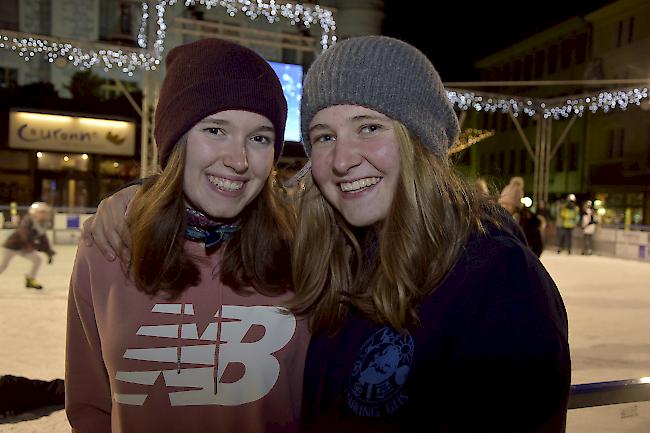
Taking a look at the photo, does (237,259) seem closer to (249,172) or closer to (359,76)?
(249,172)

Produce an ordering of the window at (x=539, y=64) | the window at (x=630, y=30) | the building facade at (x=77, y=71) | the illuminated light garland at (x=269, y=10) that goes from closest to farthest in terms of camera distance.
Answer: the illuminated light garland at (x=269, y=10), the building facade at (x=77, y=71), the window at (x=630, y=30), the window at (x=539, y=64)

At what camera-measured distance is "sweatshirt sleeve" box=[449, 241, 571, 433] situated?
110 centimetres

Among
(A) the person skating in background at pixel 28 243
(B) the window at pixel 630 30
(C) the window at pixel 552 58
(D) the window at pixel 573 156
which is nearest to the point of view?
(A) the person skating in background at pixel 28 243

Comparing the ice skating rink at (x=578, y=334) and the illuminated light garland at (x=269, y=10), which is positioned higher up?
the illuminated light garland at (x=269, y=10)

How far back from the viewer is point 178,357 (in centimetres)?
156

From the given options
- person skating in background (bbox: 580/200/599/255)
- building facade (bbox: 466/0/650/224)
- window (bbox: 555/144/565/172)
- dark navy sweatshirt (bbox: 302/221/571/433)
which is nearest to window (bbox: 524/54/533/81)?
building facade (bbox: 466/0/650/224)

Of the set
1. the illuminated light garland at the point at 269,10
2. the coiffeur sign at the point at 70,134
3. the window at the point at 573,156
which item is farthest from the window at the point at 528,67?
the coiffeur sign at the point at 70,134

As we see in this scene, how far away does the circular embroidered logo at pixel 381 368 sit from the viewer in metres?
1.26

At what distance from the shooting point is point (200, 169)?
161 centimetres

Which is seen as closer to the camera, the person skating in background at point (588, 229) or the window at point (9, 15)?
the person skating in background at point (588, 229)

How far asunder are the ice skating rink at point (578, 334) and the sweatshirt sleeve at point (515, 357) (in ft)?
4.82

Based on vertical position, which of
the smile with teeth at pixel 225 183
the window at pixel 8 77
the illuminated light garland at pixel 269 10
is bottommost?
the smile with teeth at pixel 225 183

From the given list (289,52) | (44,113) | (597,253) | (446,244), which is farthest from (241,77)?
(289,52)

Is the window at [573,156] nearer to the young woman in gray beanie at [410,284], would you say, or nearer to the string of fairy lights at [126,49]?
the string of fairy lights at [126,49]
